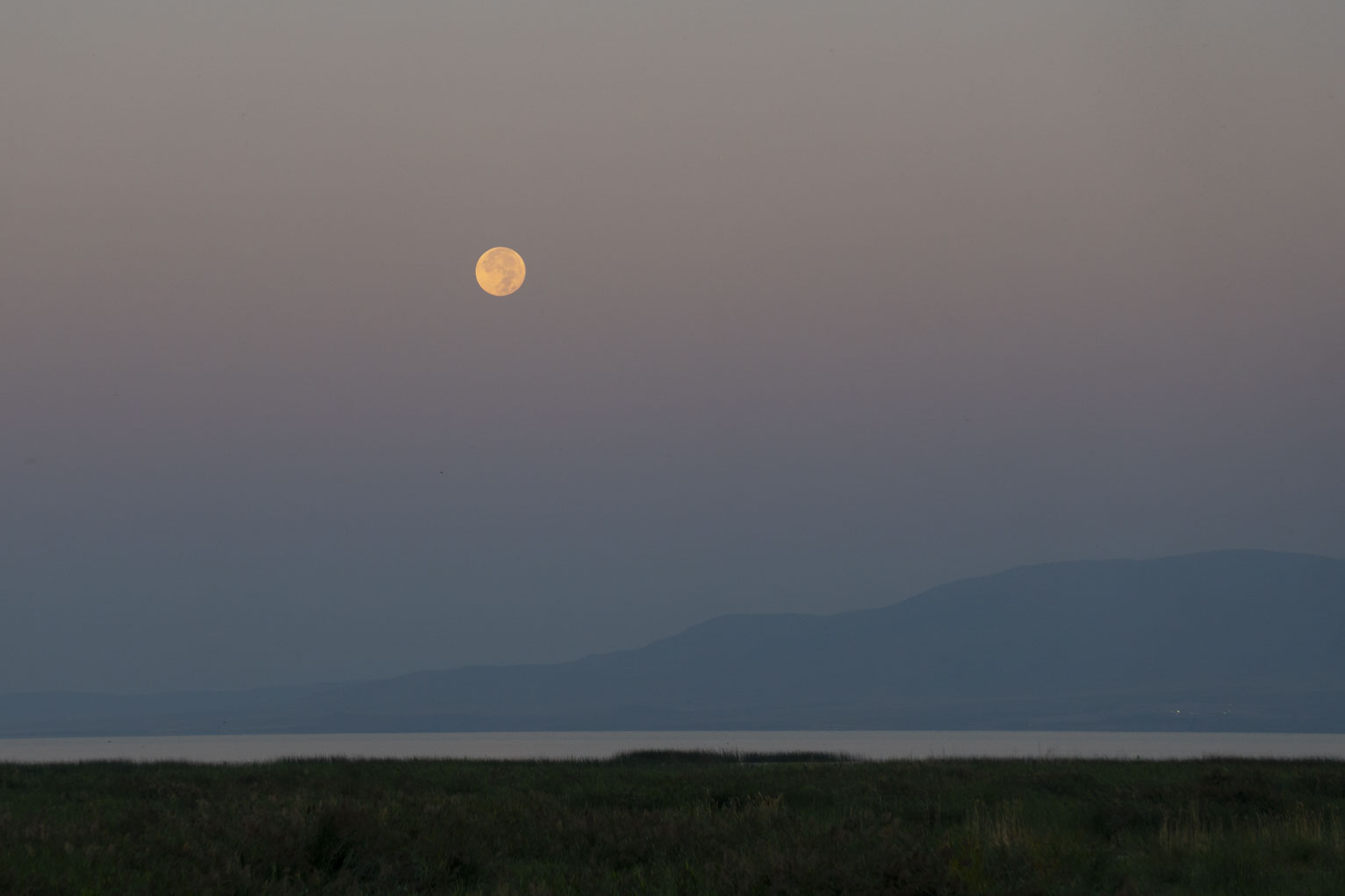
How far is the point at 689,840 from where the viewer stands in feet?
53.9

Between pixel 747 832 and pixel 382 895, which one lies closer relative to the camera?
pixel 382 895

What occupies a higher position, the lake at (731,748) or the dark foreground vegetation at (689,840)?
the dark foreground vegetation at (689,840)

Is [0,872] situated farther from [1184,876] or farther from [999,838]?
[1184,876]

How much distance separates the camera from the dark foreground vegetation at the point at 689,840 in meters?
12.3

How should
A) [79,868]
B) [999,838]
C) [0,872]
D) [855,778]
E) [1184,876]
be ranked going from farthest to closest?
[855,778]
[999,838]
[1184,876]
[79,868]
[0,872]

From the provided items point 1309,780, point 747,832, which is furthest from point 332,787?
point 1309,780

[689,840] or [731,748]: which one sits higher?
[689,840]

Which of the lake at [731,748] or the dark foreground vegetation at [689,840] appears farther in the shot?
the lake at [731,748]

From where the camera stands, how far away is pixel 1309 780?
93.7ft

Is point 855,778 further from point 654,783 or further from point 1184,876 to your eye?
point 1184,876

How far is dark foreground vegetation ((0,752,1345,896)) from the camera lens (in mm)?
12297

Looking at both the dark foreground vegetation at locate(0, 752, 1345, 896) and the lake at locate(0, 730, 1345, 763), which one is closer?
the dark foreground vegetation at locate(0, 752, 1345, 896)

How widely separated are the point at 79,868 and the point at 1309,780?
91.2 feet

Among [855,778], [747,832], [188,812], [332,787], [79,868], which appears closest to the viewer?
[79,868]
